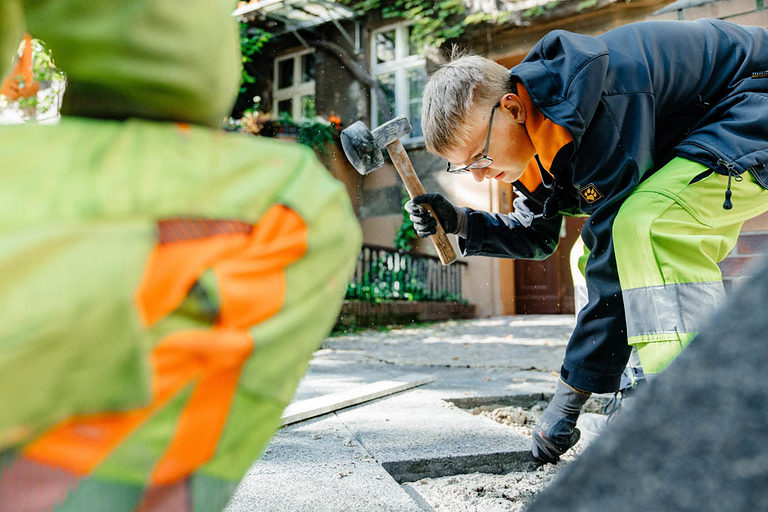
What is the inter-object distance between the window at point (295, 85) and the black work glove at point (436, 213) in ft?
34.6

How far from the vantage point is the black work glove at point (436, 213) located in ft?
8.02

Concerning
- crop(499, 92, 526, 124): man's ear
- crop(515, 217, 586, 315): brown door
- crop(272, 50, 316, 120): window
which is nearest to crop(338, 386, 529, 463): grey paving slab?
crop(499, 92, 526, 124): man's ear

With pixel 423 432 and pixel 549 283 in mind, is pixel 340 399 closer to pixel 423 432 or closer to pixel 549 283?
pixel 423 432

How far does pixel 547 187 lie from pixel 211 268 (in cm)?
185

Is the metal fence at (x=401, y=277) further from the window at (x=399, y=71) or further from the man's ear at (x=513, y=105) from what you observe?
the man's ear at (x=513, y=105)

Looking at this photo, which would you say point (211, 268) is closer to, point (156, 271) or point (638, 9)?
point (156, 271)

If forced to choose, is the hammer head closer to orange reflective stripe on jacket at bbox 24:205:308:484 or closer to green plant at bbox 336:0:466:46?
orange reflective stripe on jacket at bbox 24:205:308:484

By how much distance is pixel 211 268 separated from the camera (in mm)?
627

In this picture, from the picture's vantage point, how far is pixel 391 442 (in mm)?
1945

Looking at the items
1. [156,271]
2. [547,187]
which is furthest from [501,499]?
[156,271]

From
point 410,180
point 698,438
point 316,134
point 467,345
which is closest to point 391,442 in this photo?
point 410,180

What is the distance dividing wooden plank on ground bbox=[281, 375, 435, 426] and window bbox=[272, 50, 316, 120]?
33.7 feet

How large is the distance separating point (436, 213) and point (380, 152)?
0.41 m

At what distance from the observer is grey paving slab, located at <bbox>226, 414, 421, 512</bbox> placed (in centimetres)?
135
